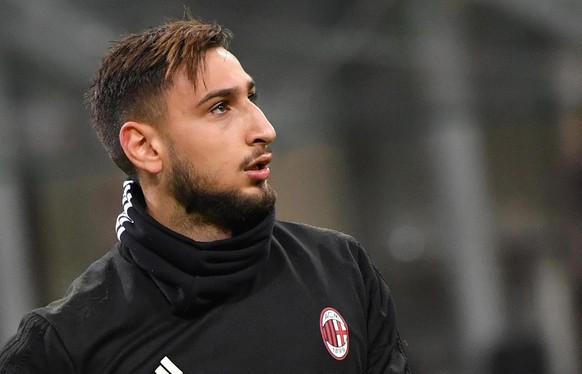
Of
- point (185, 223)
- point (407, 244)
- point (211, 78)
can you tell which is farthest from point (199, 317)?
point (407, 244)

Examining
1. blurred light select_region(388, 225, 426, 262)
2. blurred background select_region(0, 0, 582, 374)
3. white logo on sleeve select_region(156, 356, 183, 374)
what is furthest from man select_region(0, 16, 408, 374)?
blurred light select_region(388, 225, 426, 262)

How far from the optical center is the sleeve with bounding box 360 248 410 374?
2.10 meters

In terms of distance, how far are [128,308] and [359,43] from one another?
4100mm

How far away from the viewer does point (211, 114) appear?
2002 millimetres

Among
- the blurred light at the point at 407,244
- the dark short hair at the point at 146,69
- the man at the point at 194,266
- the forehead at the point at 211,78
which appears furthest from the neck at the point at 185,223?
the blurred light at the point at 407,244

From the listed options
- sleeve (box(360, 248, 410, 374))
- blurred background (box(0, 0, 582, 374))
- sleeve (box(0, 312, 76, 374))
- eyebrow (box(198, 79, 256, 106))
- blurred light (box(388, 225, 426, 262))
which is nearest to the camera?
sleeve (box(0, 312, 76, 374))

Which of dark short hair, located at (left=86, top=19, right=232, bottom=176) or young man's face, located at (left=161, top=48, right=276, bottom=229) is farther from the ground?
dark short hair, located at (left=86, top=19, right=232, bottom=176)

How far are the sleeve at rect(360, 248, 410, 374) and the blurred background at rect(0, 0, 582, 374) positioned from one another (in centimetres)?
305

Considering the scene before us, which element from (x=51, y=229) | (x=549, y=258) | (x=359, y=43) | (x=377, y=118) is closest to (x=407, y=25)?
(x=359, y=43)

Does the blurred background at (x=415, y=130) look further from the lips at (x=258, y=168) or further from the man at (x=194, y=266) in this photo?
the lips at (x=258, y=168)

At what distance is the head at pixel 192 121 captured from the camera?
78.4 inches

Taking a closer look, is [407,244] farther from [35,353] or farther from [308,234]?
[35,353]

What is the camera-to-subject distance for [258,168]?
202 cm

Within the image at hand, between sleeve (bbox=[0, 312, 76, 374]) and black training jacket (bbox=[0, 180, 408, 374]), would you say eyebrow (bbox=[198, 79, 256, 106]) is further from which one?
sleeve (bbox=[0, 312, 76, 374])
